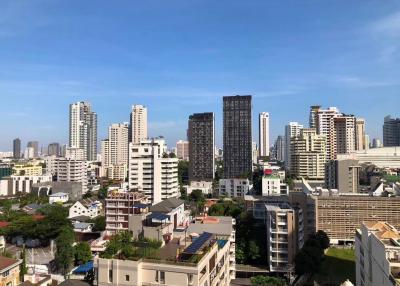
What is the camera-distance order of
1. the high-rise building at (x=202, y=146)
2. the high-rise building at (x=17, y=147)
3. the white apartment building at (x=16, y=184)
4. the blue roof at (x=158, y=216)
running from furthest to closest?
the high-rise building at (x=17, y=147) → the high-rise building at (x=202, y=146) → the white apartment building at (x=16, y=184) → the blue roof at (x=158, y=216)

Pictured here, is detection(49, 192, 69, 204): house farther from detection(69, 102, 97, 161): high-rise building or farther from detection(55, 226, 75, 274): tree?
detection(69, 102, 97, 161): high-rise building

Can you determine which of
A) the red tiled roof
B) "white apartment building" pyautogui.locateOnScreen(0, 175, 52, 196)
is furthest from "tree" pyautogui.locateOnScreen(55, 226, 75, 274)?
"white apartment building" pyautogui.locateOnScreen(0, 175, 52, 196)

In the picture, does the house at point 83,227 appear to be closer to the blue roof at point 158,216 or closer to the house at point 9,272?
the blue roof at point 158,216

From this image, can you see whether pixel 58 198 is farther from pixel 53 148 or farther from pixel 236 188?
pixel 53 148

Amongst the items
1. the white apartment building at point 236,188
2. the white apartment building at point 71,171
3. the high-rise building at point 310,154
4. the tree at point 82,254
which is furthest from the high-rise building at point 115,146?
the tree at point 82,254

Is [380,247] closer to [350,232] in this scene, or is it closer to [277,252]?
[277,252]
